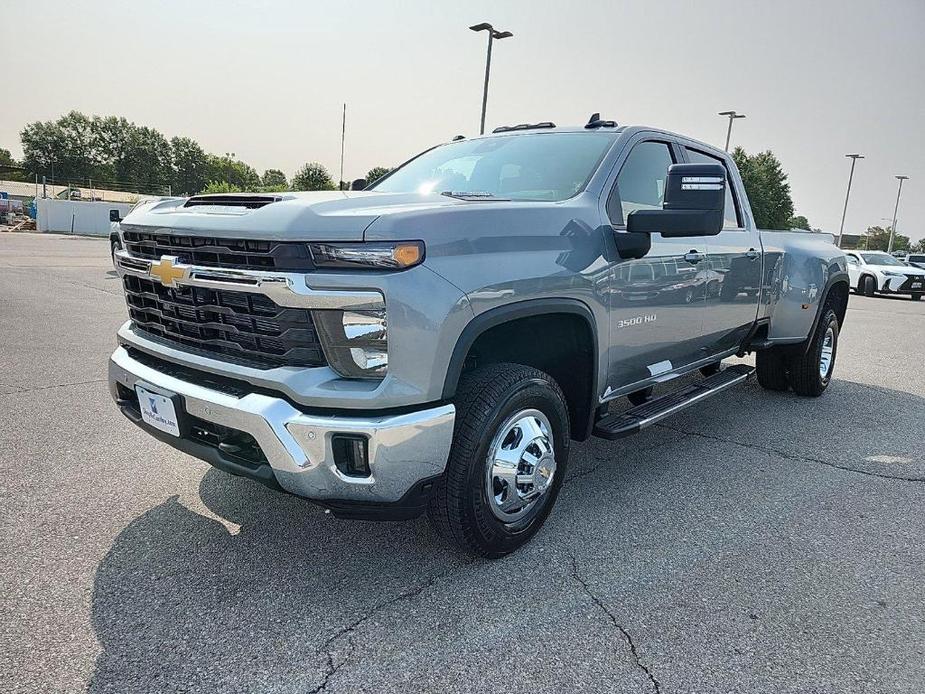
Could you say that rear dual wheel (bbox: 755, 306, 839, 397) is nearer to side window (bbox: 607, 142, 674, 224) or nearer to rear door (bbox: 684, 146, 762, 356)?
rear door (bbox: 684, 146, 762, 356)

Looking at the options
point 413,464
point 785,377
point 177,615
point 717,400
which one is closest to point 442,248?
point 413,464

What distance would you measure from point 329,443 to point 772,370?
16.6ft

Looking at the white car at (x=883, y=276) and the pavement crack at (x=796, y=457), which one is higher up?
the white car at (x=883, y=276)

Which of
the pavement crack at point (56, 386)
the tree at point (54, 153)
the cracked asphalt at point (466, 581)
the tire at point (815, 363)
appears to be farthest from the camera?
the tree at point (54, 153)

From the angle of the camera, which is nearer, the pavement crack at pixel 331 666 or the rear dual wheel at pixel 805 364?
the pavement crack at pixel 331 666

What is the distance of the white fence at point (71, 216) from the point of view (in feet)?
130

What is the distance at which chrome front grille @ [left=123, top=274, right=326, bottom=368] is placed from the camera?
240 centimetres

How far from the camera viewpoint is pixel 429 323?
2367 millimetres

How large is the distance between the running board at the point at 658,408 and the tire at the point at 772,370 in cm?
134

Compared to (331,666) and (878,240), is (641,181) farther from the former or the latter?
(878,240)

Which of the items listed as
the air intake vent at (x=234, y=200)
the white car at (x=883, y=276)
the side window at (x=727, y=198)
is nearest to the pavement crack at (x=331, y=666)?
the air intake vent at (x=234, y=200)

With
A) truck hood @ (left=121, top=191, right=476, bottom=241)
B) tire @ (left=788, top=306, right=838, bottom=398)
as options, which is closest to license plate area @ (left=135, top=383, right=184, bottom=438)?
truck hood @ (left=121, top=191, right=476, bottom=241)

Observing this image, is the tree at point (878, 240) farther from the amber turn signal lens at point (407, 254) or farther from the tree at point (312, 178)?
the amber turn signal lens at point (407, 254)

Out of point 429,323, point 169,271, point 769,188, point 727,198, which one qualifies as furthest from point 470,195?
point 769,188
